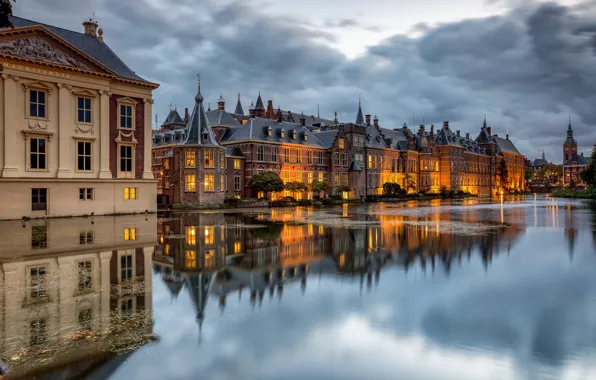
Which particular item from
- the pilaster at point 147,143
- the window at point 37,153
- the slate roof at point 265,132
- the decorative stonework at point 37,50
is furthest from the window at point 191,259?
the slate roof at point 265,132

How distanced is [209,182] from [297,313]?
164ft

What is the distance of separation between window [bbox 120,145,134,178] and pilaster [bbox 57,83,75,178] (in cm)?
454

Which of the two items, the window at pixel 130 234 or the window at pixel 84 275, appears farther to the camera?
the window at pixel 130 234

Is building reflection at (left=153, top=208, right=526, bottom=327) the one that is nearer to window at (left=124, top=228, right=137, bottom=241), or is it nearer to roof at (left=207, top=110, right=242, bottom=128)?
window at (left=124, top=228, right=137, bottom=241)

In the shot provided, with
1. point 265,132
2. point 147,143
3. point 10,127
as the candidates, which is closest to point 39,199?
point 10,127

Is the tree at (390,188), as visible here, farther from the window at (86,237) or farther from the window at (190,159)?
the window at (86,237)

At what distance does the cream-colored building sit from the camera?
112 feet

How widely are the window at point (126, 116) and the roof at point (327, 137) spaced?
144 feet

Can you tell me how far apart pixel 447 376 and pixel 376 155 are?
284 feet

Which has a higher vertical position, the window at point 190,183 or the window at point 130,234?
the window at point 190,183

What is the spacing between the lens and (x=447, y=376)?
6.43 m

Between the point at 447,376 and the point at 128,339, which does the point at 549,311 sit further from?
the point at 128,339

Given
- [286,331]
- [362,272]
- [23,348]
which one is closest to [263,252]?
[362,272]

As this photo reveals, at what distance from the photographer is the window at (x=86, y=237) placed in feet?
66.4
